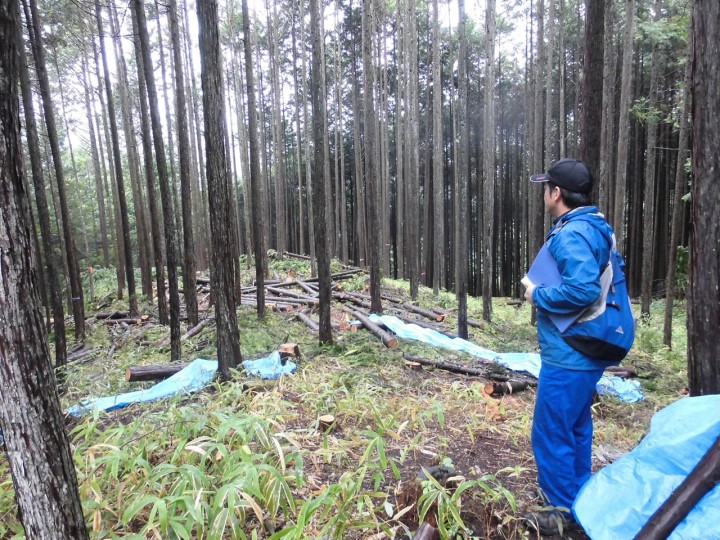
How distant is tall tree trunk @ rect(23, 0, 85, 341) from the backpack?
8.52 metres

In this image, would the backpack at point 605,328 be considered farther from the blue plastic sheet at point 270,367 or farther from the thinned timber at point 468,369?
the blue plastic sheet at point 270,367

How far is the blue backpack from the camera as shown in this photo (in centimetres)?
218

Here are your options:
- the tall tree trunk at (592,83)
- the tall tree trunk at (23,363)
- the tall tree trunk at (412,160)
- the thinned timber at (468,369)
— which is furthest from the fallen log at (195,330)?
the tall tree trunk at (592,83)

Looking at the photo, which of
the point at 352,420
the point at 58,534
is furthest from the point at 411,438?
the point at 58,534

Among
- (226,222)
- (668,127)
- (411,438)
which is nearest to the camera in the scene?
(411,438)

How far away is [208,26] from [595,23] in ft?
12.7

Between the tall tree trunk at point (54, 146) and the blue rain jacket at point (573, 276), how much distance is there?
326 inches

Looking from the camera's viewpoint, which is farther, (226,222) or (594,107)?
(226,222)

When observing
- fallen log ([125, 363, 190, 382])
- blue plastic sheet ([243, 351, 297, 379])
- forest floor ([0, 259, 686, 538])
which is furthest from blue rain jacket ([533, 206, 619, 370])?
fallen log ([125, 363, 190, 382])

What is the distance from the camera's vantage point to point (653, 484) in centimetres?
193

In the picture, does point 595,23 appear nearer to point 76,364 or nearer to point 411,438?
point 411,438

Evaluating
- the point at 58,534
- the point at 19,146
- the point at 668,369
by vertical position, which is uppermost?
the point at 19,146

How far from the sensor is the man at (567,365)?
218cm

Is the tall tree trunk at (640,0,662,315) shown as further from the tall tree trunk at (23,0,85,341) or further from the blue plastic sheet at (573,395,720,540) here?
the tall tree trunk at (23,0,85,341)
